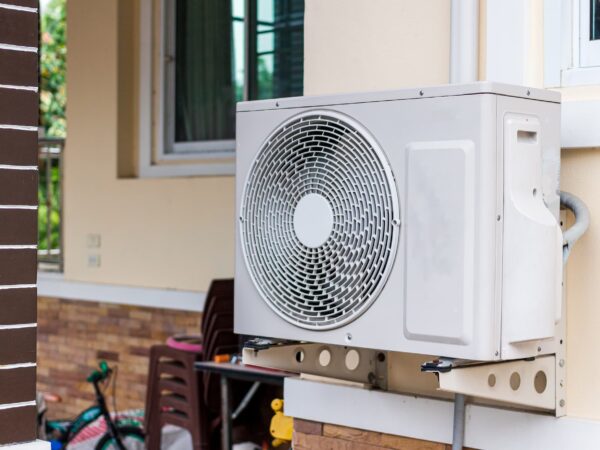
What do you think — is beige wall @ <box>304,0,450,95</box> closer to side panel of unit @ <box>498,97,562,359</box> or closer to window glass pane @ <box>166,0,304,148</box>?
side panel of unit @ <box>498,97,562,359</box>

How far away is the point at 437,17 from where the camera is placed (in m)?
3.22

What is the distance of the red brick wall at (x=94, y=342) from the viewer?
739cm

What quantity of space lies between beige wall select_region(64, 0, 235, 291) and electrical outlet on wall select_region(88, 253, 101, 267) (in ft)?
0.09

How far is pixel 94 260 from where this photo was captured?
25.2 feet

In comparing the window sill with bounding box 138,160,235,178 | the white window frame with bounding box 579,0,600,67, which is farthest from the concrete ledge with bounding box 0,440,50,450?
the window sill with bounding box 138,160,235,178

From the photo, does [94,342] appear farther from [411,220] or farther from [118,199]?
[411,220]

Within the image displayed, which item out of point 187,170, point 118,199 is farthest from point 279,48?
point 118,199

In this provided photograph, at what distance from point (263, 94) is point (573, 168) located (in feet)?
13.3

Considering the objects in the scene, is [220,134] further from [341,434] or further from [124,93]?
[341,434]

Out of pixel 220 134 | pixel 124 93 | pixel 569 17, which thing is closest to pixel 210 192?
pixel 220 134

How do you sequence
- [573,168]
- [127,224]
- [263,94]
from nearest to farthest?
[573,168]
[263,94]
[127,224]

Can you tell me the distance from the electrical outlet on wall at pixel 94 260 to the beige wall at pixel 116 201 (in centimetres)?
3

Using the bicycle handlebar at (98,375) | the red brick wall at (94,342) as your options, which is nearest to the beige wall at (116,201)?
the red brick wall at (94,342)

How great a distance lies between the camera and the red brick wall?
7.39 metres
